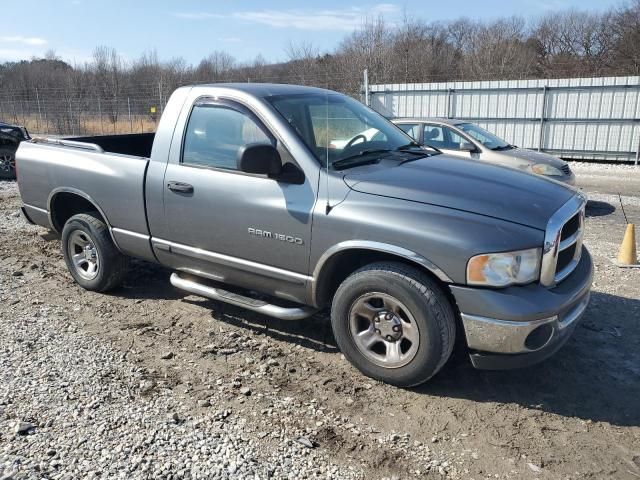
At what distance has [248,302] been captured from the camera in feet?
13.5

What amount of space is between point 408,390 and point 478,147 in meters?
6.76

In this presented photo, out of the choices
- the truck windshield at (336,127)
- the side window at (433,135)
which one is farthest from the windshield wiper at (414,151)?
the side window at (433,135)

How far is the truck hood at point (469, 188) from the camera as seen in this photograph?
3322mm

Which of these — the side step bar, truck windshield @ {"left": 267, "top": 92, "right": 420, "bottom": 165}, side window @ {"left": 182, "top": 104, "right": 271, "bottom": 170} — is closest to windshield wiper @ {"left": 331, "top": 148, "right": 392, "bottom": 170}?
truck windshield @ {"left": 267, "top": 92, "right": 420, "bottom": 165}

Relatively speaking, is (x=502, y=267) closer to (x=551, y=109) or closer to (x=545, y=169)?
(x=545, y=169)

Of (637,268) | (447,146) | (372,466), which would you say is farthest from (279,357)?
(447,146)

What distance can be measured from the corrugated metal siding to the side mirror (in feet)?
48.6

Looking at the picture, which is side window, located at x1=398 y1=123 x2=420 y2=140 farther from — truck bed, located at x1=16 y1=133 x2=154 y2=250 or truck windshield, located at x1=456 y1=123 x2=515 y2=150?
truck bed, located at x1=16 y1=133 x2=154 y2=250

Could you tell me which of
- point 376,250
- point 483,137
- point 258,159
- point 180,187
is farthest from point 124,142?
point 483,137

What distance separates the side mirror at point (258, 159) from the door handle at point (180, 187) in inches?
27.1

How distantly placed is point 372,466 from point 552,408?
1297 millimetres

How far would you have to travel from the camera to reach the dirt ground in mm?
2965

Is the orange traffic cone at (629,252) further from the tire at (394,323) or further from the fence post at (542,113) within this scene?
the fence post at (542,113)

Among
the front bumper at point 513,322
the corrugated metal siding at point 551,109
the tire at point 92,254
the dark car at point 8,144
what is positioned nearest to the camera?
the front bumper at point 513,322
